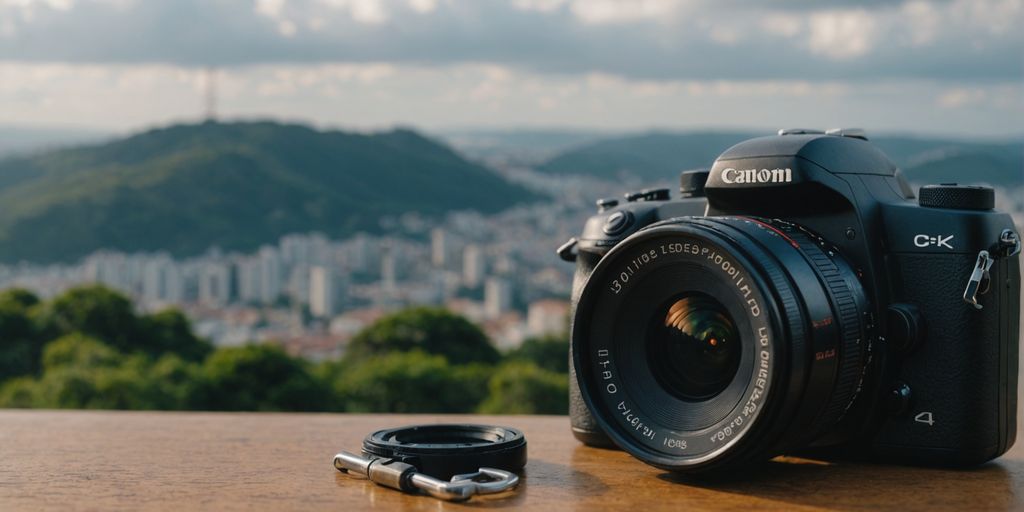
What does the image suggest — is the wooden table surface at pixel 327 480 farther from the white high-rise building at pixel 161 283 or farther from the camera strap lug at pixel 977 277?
the white high-rise building at pixel 161 283

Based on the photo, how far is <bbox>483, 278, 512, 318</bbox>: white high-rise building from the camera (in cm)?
1095

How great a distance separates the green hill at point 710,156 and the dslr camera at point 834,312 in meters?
4.85

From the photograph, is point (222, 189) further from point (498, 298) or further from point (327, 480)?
point (327, 480)

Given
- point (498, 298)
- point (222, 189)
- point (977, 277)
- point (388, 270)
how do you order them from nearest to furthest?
point (977, 277) → point (498, 298) → point (388, 270) → point (222, 189)

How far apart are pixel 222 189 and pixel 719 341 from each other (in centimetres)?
1424

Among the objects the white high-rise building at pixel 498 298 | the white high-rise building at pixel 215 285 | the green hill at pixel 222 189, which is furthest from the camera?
the green hill at pixel 222 189

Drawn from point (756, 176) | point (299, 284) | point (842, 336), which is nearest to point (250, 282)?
point (299, 284)

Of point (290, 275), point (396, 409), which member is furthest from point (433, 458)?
point (290, 275)

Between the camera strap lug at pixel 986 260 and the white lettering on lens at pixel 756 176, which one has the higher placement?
the white lettering on lens at pixel 756 176

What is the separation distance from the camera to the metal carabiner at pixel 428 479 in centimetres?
110

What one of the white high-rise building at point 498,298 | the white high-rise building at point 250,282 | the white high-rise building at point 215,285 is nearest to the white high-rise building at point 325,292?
the white high-rise building at point 250,282

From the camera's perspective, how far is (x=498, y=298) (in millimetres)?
11062

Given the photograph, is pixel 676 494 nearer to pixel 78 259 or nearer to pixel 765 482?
pixel 765 482

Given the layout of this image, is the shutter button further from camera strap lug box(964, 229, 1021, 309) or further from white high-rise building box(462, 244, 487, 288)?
white high-rise building box(462, 244, 487, 288)
